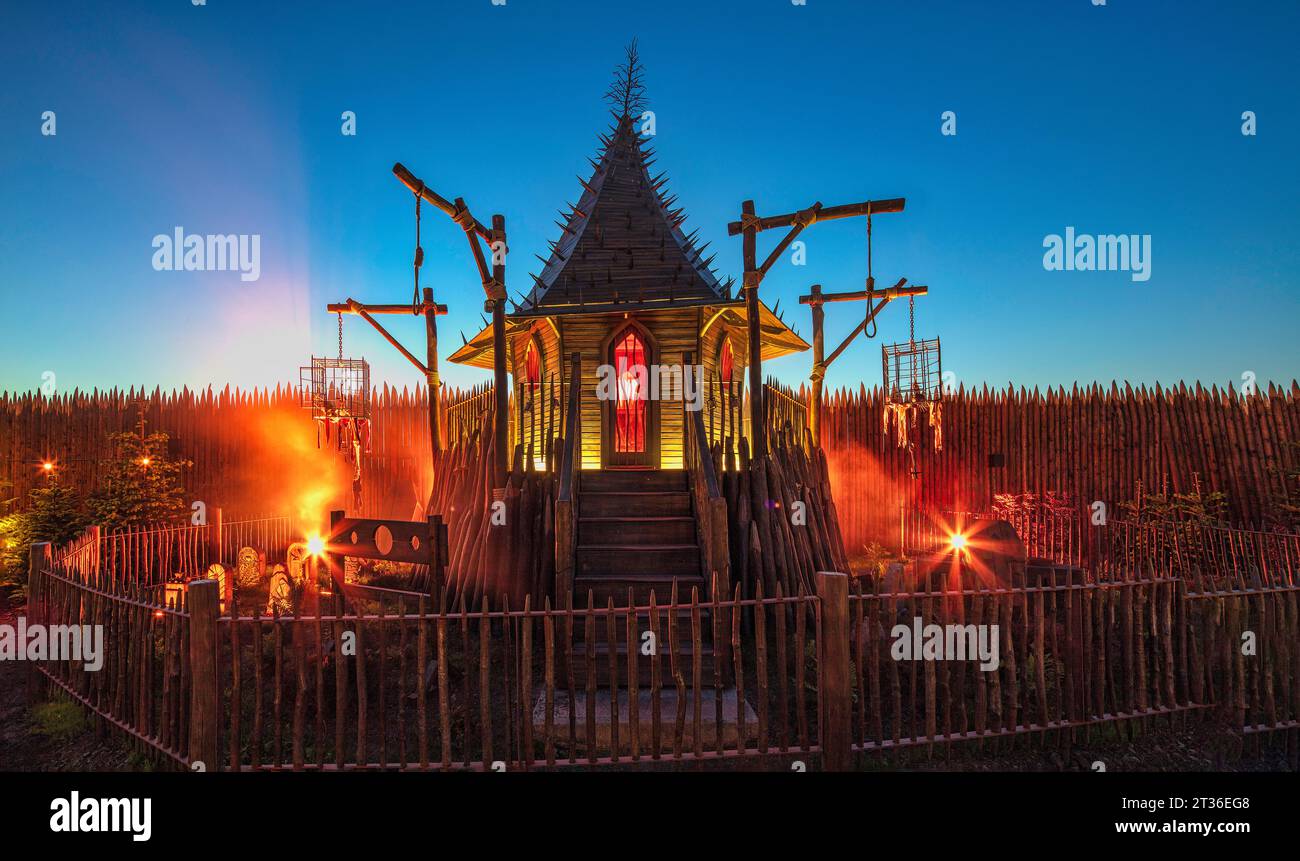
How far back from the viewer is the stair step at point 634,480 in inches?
329

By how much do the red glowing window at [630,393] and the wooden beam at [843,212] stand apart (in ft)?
9.06

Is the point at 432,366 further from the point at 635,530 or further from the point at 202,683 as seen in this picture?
the point at 202,683

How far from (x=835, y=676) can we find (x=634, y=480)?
452cm

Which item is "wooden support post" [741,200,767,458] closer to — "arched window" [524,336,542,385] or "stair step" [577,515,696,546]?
"stair step" [577,515,696,546]

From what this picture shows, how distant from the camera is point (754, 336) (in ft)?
27.7

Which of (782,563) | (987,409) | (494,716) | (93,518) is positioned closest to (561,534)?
(494,716)

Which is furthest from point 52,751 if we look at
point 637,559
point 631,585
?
point 637,559

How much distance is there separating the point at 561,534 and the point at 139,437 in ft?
45.0

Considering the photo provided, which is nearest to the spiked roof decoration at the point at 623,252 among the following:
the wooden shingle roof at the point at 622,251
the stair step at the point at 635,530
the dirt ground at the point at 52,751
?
the wooden shingle roof at the point at 622,251

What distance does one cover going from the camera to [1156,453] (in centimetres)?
1230

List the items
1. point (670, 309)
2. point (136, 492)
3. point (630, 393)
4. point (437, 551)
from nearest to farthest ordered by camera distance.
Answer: point (437, 551) → point (670, 309) → point (630, 393) → point (136, 492)

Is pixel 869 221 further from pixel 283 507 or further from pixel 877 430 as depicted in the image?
pixel 283 507

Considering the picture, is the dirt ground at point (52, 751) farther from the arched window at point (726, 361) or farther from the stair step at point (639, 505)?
the arched window at point (726, 361)

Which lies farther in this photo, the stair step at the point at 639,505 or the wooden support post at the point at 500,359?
the wooden support post at the point at 500,359
